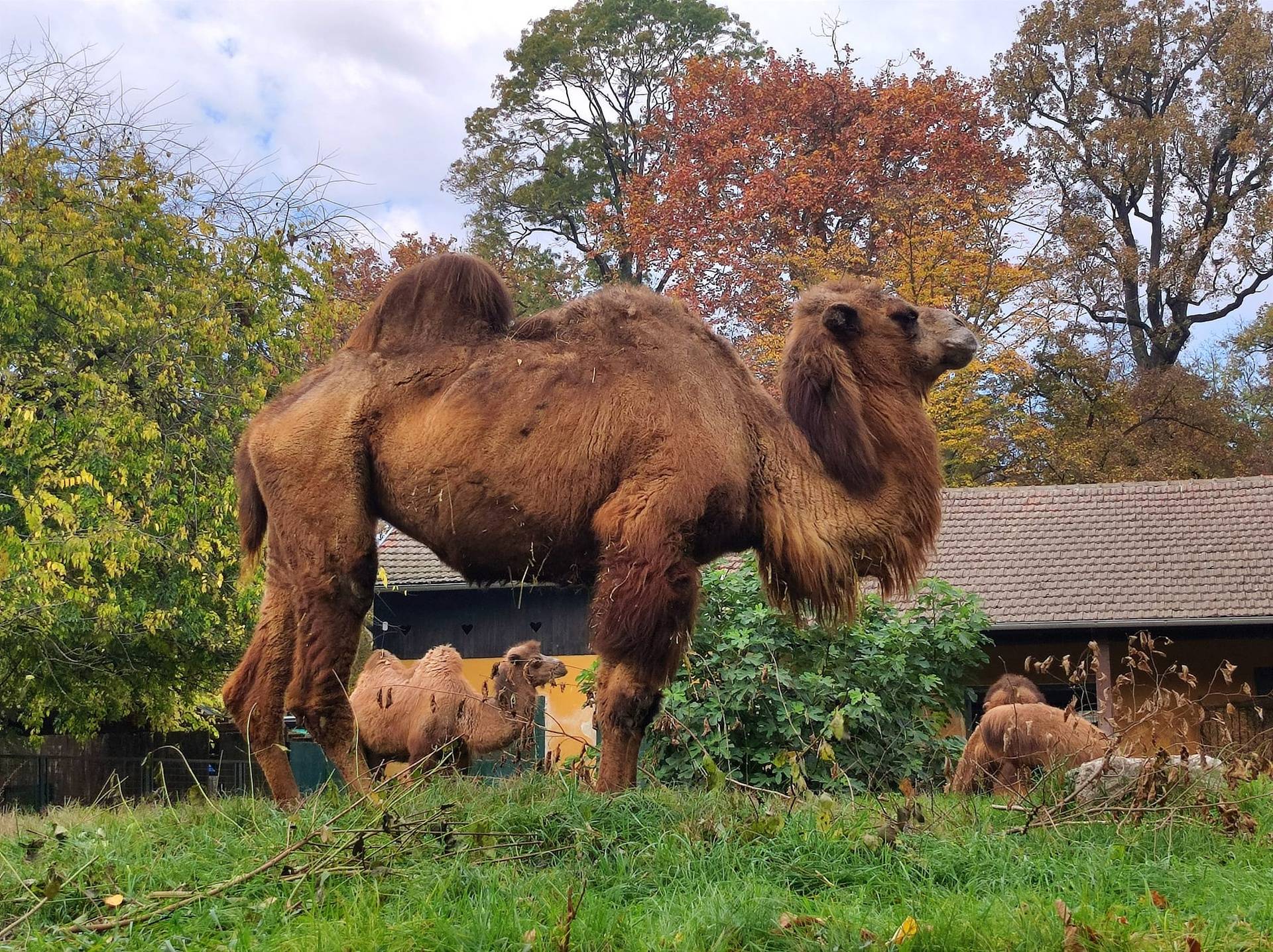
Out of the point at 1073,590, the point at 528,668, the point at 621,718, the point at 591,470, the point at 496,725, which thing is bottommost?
the point at 496,725

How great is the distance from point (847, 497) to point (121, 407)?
11.1 metres

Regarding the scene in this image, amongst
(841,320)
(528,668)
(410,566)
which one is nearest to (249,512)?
(841,320)

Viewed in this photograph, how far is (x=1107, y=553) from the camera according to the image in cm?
2078

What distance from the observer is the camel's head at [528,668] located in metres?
11.9

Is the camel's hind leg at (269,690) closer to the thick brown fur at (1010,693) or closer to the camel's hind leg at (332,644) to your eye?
the camel's hind leg at (332,644)

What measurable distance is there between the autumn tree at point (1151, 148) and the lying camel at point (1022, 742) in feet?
80.8

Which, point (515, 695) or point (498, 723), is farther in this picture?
point (515, 695)

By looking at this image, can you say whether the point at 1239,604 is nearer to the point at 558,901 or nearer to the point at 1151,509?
the point at 1151,509

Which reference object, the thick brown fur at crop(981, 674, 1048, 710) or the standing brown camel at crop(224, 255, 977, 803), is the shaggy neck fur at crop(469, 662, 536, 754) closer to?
the thick brown fur at crop(981, 674, 1048, 710)

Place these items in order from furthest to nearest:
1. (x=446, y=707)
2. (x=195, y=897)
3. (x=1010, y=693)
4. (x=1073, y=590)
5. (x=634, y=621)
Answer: (x=1073, y=590)
(x=446, y=707)
(x=1010, y=693)
(x=634, y=621)
(x=195, y=897)

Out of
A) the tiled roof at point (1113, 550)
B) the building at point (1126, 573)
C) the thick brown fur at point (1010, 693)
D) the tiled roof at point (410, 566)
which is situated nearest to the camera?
the thick brown fur at point (1010, 693)

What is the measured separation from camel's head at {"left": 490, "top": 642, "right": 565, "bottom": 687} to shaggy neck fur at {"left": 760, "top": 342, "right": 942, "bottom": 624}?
582 centimetres

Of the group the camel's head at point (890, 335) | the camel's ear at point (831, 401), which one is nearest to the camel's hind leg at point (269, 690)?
the camel's ear at point (831, 401)

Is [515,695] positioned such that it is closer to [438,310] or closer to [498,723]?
[498,723]
